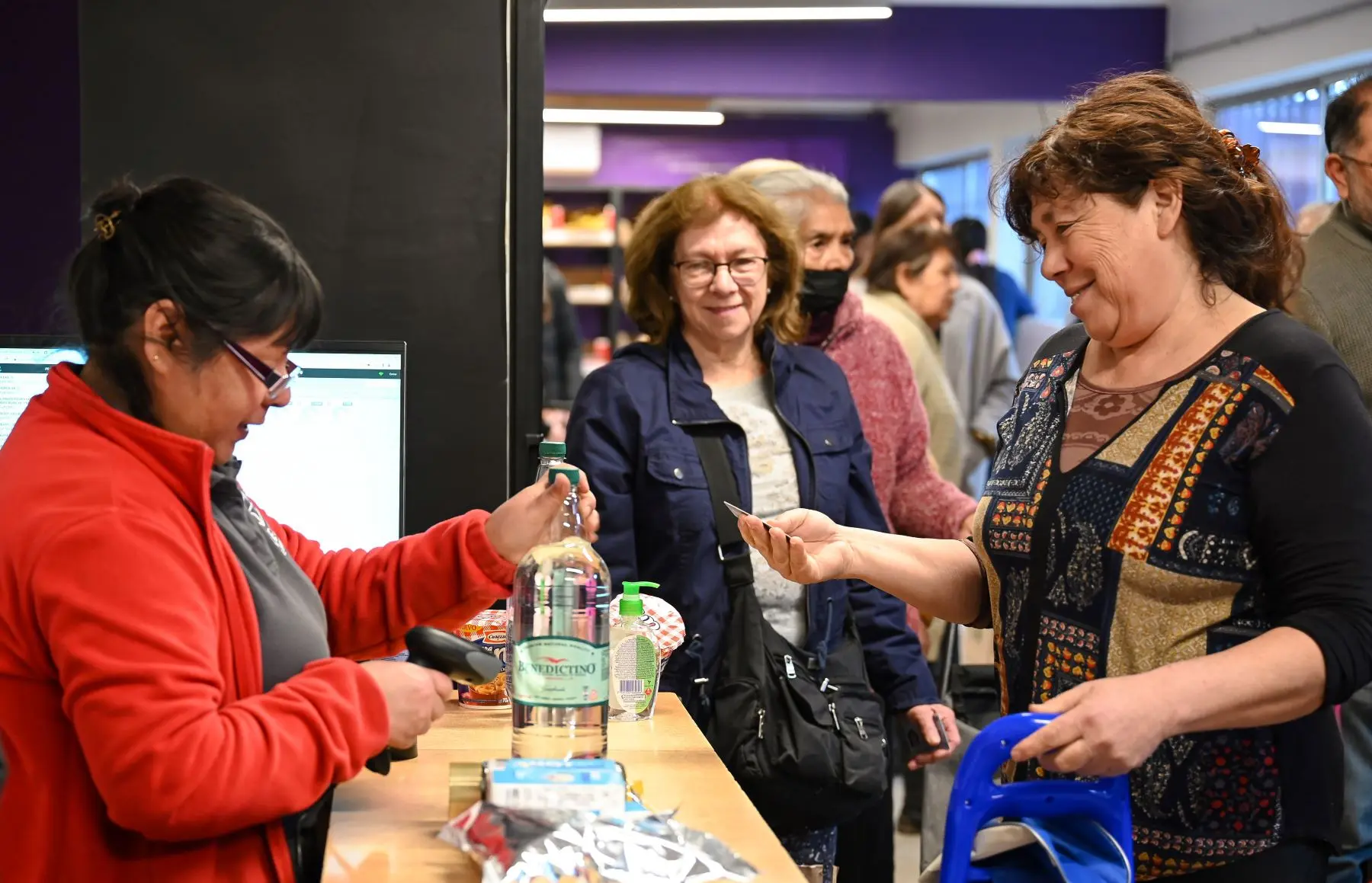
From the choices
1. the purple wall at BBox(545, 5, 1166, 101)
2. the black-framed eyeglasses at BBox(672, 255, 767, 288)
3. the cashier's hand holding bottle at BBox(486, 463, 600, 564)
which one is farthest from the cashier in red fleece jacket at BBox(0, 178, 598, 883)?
the purple wall at BBox(545, 5, 1166, 101)

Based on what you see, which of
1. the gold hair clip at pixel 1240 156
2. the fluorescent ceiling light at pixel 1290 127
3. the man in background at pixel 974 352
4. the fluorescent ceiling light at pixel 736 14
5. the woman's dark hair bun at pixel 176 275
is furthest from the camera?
the fluorescent ceiling light at pixel 736 14

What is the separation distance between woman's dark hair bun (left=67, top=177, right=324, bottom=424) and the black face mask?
2.13m

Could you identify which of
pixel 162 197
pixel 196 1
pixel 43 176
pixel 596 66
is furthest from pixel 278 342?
pixel 596 66

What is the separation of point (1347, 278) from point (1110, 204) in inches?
66.5

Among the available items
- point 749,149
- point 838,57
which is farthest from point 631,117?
point 838,57

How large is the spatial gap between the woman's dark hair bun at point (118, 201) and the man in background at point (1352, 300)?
2657 millimetres

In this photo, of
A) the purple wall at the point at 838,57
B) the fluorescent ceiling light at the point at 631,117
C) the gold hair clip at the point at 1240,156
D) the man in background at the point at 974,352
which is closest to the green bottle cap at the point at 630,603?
the gold hair clip at the point at 1240,156

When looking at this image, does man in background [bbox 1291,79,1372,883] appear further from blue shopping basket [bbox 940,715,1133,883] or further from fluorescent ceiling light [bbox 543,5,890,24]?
fluorescent ceiling light [bbox 543,5,890,24]

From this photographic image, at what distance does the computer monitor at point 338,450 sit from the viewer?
98.7 inches

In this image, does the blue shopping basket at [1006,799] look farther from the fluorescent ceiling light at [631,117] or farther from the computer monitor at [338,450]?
the fluorescent ceiling light at [631,117]

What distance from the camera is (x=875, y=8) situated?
365 inches

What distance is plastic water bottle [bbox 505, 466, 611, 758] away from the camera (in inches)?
63.0

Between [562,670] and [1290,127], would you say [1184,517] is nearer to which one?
[562,670]

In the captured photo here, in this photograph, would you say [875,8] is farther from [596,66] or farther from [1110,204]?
[1110,204]
